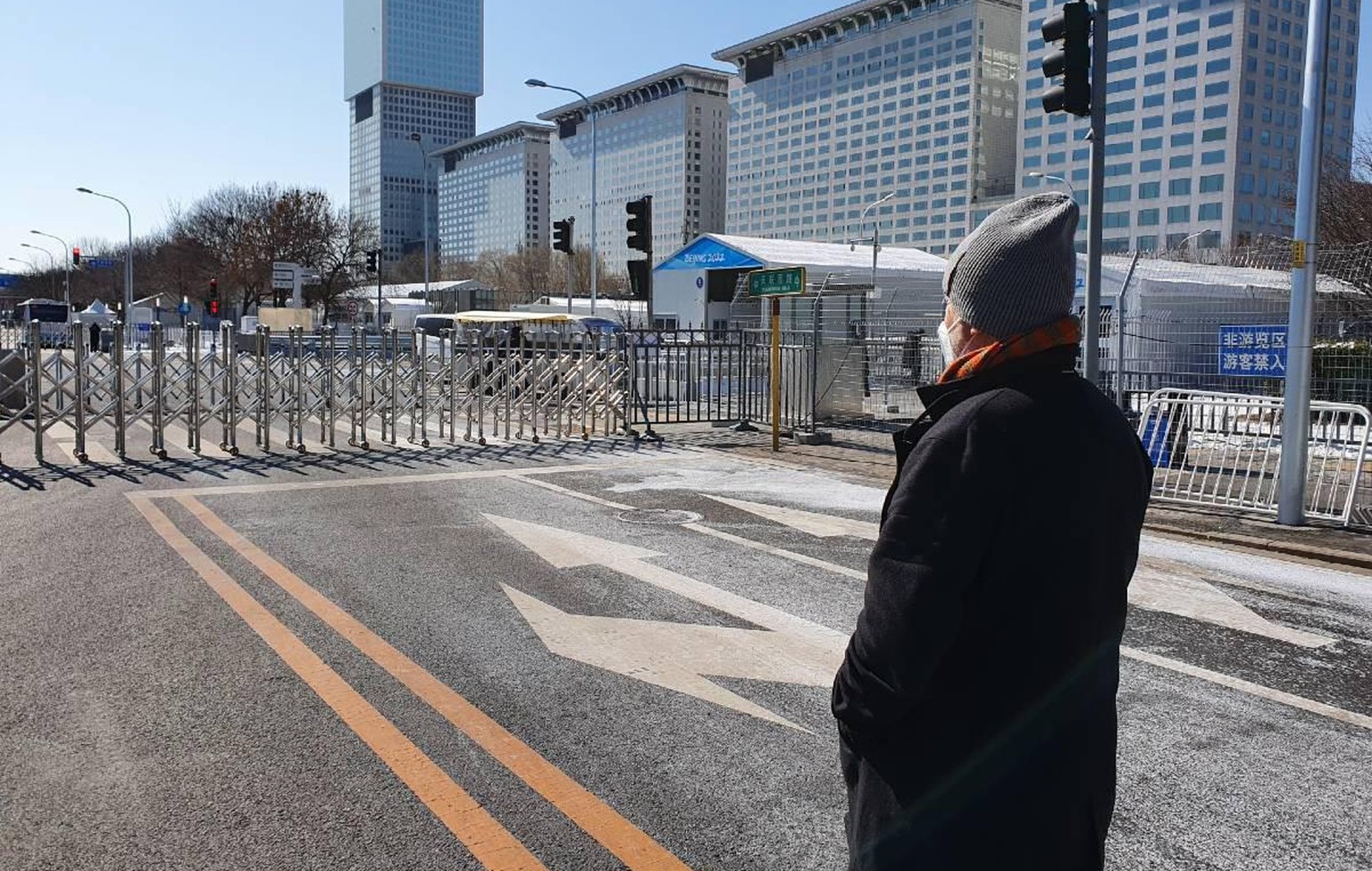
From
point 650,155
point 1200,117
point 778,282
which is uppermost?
point 650,155

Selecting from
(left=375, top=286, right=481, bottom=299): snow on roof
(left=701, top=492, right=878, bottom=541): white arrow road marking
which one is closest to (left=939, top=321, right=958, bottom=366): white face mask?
(left=701, top=492, right=878, bottom=541): white arrow road marking

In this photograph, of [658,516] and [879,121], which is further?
[879,121]

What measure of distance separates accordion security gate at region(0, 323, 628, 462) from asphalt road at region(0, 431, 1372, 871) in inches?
184

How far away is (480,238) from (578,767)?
188 metres

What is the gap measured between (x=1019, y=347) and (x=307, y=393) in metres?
17.0

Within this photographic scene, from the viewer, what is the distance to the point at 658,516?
32.3 ft

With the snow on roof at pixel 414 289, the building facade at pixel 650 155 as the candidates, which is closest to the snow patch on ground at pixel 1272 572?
the snow on roof at pixel 414 289

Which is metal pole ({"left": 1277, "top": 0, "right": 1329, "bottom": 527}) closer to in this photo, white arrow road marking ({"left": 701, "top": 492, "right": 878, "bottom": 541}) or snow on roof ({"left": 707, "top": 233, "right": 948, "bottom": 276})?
white arrow road marking ({"left": 701, "top": 492, "right": 878, "bottom": 541})

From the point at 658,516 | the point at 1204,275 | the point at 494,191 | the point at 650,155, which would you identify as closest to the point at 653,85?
the point at 650,155

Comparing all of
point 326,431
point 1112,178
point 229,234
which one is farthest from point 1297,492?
point 1112,178

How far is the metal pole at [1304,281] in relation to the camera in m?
9.53

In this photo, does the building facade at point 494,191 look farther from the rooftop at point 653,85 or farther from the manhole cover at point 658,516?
the manhole cover at point 658,516

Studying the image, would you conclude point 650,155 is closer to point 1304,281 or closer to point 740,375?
point 740,375

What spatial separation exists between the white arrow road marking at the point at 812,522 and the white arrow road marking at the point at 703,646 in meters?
2.35
